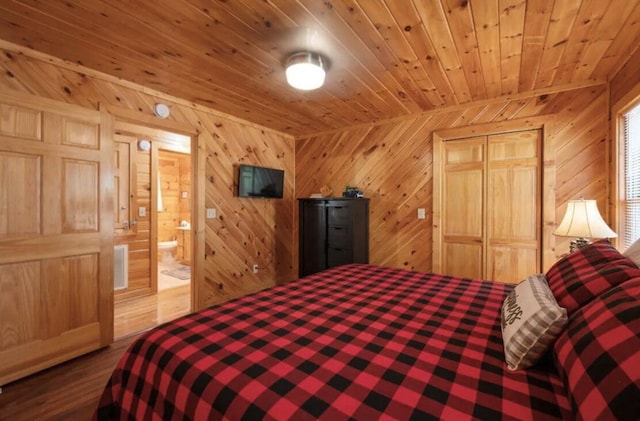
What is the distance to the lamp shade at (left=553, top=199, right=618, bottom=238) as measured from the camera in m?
2.11

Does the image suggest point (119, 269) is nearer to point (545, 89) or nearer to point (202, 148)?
point (202, 148)

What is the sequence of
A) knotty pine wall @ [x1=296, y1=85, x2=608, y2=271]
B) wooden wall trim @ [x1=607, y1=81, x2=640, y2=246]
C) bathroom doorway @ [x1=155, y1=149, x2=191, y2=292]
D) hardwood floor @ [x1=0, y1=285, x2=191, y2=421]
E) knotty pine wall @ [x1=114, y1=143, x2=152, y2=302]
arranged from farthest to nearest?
bathroom doorway @ [x1=155, y1=149, x2=191, y2=292], knotty pine wall @ [x1=114, y1=143, x2=152, y2=302], knotty pine wall @ [x1=296, y1=85, x2=608, y2=271], wooden wall trim @ [x1=607, y1=81, x2=640, y2=246], hardwood floor @ [x1=0, y1=285, x2=191, y2=421]

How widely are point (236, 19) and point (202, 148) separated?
1.83 m

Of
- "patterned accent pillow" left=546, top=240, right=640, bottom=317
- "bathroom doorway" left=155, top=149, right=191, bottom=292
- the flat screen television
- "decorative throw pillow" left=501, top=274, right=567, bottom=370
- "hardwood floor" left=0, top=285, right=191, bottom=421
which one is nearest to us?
"decorative throw pillow" left=501, top=274, right=567, bottom=370

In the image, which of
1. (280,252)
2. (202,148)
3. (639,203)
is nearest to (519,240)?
(639,203)

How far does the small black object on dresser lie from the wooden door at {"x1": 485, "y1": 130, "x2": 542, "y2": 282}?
1428 millimetres

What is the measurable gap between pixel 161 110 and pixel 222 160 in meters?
0.86

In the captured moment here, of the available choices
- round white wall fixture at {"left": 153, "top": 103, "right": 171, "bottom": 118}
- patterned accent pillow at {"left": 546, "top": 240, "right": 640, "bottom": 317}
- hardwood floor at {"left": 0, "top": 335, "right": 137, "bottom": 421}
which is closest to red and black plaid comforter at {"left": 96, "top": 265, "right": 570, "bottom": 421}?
patterned accent pillow at {"left": 546, "top": 240, "right": 640, "bottom": 317}

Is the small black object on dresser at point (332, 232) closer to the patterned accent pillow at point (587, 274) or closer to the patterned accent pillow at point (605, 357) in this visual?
the patterned accent pillow at point (587, 274)

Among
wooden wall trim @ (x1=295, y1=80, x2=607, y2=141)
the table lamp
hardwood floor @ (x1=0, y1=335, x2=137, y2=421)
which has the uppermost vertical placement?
wooden wall trim @ (x1=295, y1=80, x2=607, y2=141)

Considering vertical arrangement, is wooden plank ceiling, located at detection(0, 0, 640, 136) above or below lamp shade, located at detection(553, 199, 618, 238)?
above

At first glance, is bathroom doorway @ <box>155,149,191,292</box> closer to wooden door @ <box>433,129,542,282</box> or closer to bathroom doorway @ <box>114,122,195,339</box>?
bathroom doorway @ <box>114,122,195,339</box>

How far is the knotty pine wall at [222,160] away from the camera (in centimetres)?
220

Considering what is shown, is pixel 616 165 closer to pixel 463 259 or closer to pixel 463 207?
pixel 463 207
